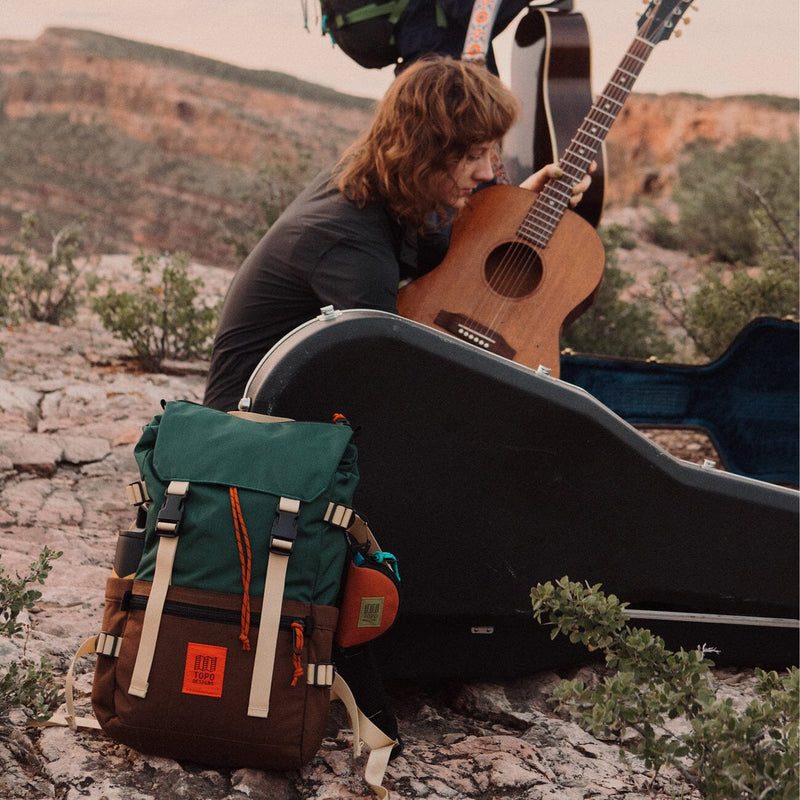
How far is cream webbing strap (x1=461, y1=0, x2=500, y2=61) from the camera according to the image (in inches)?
129

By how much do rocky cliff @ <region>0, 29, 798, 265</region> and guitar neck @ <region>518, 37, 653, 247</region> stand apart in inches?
484

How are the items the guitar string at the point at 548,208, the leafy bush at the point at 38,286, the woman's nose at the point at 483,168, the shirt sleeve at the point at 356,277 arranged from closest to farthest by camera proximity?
the shirt sleeve at the point at 356,277
the woman's nose at the point at 483,168
the guitar string at the point at 548,208
the leafy bush at the point at 38,286

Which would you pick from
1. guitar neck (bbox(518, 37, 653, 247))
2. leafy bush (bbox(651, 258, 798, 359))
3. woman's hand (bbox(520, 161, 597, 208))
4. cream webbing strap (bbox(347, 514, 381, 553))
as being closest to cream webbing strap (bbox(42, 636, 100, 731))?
cream webbing strap (bbox(347, 514, 381, 553))

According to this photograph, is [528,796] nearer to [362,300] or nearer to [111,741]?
[111,741]

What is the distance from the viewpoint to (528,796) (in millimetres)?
1841

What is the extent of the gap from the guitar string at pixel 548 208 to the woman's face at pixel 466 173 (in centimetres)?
30

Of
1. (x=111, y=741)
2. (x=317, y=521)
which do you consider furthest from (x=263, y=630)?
(x=111, y=741)

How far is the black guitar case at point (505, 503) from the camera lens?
193cm

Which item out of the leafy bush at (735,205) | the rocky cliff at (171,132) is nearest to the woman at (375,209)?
the leafy bush at (735,205)

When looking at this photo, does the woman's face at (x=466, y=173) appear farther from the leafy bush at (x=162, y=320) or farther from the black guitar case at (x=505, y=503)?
the leafy bush at (x=162, y=320)

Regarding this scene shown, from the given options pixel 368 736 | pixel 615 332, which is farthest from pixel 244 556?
pixel 615 332

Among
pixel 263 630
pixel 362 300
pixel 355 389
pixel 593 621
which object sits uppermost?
pixel 362 300

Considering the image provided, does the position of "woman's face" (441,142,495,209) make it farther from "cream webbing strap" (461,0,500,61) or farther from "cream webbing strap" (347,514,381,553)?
"cream webbing strap" (347,514,381,553)

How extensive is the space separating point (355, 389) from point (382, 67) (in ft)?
7.03
